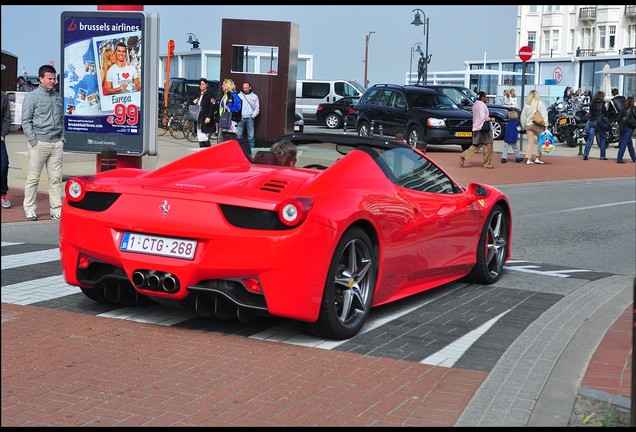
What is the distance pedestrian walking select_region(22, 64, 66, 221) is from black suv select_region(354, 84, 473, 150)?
17.4 m

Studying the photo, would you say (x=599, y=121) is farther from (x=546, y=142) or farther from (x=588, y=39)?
(x=588, y=39)

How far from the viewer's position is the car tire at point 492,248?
28.4ft

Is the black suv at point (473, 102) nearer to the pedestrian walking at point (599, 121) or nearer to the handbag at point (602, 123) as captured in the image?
the pedestrian walking at point (599, 121)

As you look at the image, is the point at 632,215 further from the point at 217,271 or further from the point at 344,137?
the point at 217,271

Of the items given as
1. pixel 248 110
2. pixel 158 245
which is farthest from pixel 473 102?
pixel 158 245

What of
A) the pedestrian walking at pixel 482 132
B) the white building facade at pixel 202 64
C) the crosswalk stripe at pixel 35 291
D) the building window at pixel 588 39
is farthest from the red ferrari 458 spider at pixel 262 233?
the building window at pixel 588 39

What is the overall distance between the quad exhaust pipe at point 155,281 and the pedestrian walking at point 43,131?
663 cm

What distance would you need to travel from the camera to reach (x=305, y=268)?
19.7 feet

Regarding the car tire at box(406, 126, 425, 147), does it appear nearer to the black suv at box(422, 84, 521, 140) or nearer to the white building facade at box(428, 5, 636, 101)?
the black suv at box(422, 84, 521, 140)

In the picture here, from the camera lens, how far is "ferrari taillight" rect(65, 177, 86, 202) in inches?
261

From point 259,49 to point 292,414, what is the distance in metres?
21.1

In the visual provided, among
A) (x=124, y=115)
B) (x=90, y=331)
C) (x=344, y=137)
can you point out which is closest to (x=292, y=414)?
(x=90, y=331)

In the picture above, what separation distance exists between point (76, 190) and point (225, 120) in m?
16.1

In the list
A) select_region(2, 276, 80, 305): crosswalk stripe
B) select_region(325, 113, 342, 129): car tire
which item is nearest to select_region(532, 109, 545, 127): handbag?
select_region(325, 113, 342, 129): car tire
